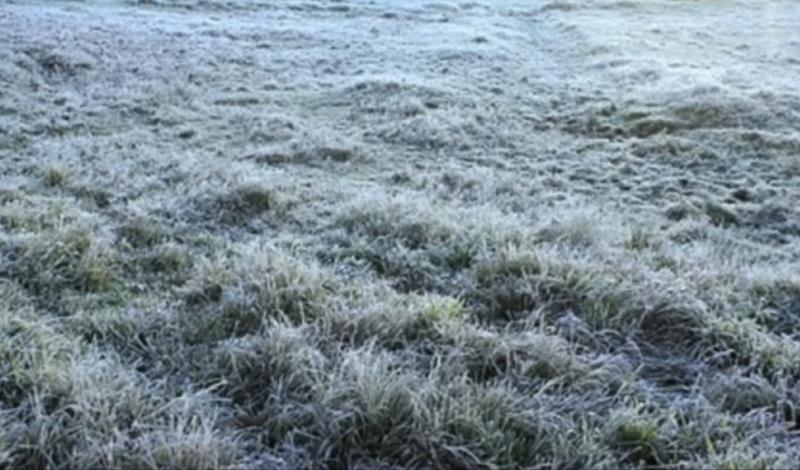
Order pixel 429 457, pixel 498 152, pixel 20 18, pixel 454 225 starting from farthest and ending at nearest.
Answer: pixel 20 18, pixel 498 152, pixel 454 225, pixel 429 457

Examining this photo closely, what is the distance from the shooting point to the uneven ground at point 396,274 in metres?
3.20

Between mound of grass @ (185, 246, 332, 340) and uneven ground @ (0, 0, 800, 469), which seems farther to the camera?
mound of grass @ (185, 246, 332, 340)

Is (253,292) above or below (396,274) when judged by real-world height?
above

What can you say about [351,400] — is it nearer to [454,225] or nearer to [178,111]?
[454,225]

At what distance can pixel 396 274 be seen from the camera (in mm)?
5102

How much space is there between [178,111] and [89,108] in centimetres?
121

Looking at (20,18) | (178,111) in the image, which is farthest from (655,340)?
(20,18)

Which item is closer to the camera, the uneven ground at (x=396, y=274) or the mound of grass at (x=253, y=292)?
the uneven ground at (x=396, y=274)

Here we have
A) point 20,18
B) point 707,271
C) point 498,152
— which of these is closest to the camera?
point 707,271

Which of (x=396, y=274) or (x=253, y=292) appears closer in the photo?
(x=253, y=292)

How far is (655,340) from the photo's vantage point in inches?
166

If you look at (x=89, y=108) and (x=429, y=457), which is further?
(x=89, y=108)

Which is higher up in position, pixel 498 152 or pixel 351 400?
pixel 351 400

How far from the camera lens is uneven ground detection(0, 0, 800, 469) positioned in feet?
10.5
